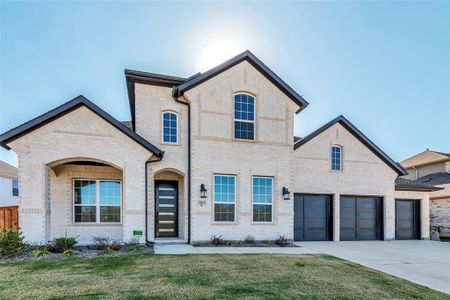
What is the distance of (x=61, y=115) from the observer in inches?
380

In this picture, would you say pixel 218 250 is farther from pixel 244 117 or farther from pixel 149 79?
pixel 149 79

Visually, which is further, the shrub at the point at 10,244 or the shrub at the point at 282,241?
the shrub at the point at 282,241

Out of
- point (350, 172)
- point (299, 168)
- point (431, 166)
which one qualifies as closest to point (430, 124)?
point (431, 166)

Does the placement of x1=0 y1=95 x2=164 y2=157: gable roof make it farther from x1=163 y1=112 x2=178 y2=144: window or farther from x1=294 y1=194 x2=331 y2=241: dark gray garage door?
x1=294 y1=194 x2=331 y2=241: dark gray garage door

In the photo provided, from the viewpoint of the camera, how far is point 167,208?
12195 mm

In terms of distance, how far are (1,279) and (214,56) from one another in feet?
35.9

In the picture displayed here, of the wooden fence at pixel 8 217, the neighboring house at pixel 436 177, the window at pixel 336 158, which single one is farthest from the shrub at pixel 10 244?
the neighboring house at pixel 436 177

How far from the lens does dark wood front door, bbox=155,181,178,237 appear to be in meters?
12.1

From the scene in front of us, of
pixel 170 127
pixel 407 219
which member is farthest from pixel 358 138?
pixel 170 127

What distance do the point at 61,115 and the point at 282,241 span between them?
9.55 metres

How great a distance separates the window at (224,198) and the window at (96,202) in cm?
398

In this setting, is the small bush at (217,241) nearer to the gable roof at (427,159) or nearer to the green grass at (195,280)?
the green grass at (195,280)

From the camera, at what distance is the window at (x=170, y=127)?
1156cm

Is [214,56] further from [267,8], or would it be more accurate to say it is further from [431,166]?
[431,166]
